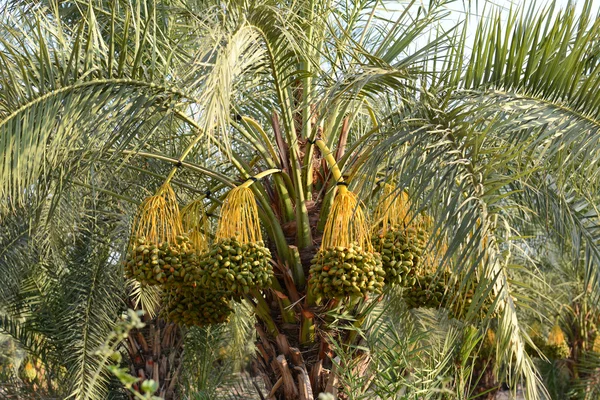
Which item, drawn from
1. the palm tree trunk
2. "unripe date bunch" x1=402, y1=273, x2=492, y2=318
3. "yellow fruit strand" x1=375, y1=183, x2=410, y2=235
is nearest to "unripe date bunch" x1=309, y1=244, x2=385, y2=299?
"yellow fruit strand" x1=375, y1=183, x2=410, y2=235

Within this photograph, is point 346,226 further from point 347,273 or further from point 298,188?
point 298,188

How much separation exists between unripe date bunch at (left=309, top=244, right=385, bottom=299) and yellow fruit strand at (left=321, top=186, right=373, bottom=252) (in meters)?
0.06

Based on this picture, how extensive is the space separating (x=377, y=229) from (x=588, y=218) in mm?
1477

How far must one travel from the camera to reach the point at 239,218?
378 cm

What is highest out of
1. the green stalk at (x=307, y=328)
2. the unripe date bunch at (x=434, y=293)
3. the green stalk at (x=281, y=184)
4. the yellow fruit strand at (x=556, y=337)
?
the green stalk at (x=281, y=184)

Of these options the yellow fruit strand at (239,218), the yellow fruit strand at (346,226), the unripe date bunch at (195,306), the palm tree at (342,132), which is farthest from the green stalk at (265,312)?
the yellow fruit strand at (346,226)

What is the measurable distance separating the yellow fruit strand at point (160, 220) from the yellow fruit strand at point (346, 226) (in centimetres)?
80

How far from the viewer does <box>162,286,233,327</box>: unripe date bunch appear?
13.6 feet

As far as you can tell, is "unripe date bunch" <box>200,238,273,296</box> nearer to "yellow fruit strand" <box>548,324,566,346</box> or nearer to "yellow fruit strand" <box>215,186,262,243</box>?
"yellow fruit strand" <box>215,186,262,243</box>

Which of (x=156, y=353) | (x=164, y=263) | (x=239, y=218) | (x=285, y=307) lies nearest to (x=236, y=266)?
(x=239, y=218)

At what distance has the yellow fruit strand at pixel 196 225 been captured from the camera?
4113 mm

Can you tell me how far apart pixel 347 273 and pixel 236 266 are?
1.76ft

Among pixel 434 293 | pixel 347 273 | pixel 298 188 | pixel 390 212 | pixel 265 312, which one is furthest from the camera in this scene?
pixel 265 312

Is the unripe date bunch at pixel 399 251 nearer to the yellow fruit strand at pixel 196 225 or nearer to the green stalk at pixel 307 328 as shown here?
the green stalk at pixel 307 328
